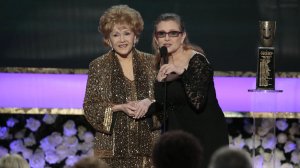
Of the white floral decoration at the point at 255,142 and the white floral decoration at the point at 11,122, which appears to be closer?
the white floral decoration at the point at 255,142

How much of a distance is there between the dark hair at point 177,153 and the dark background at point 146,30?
295 centimetres

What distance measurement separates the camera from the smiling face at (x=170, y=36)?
4.62 metres

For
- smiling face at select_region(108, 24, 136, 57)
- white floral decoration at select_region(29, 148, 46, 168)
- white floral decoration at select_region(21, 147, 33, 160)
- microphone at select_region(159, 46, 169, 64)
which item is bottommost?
white floral decoration at select_region(29, 148, 46, 168)

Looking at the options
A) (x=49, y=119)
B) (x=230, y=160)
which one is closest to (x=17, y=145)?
(x=49, y=119)

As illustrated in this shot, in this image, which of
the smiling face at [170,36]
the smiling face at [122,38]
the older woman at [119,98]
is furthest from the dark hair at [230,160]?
the smiling face at [122,38]

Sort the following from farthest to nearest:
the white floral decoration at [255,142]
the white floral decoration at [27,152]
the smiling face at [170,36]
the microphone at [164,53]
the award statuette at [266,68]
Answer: the white floral decoration at [27,152], the white floral decoration at [255,142], the award statuette at [266,68], the smiling face at [170,36], the microphone at [164,53]

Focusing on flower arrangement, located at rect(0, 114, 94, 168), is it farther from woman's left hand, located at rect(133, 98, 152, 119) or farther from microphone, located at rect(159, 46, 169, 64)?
microphone, located at rect(159, 46, 169, 64)

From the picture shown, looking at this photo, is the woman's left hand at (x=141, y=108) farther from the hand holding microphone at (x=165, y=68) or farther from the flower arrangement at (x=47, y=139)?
the flower arrangement at (x=47, y=139)

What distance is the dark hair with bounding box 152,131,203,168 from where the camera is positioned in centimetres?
320

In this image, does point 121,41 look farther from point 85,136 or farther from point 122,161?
point 85,136

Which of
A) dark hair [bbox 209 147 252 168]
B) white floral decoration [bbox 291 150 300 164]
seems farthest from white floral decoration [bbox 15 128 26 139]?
dark hair [bbox 209 147 252 168]

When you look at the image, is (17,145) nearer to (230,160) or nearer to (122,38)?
(122,38)

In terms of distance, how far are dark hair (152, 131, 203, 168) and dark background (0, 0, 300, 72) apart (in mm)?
2951

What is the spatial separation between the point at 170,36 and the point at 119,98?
1.64 feet
